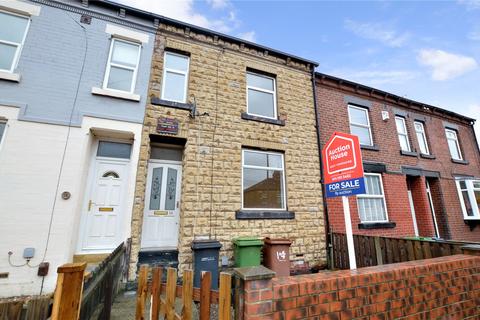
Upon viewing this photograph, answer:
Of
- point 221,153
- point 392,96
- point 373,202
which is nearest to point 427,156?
point 392,96

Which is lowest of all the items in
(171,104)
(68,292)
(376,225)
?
(68,292)

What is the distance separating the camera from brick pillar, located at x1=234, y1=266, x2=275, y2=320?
1.73 m

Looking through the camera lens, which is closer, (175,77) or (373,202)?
(175,77)

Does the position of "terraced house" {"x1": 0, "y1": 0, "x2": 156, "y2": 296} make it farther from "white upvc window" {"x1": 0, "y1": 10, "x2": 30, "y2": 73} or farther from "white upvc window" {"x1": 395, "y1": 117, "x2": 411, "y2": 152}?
"white upvc window" {"x1": 395, "y1": 117, "x2": 411, "y2": 152}

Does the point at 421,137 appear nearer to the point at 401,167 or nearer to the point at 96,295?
the point at 401,167

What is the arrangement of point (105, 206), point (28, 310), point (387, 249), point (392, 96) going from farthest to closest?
point (392, 96) → point (105, 206) → point (387, 249) → point (28, 310)

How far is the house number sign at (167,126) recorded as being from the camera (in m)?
5.61

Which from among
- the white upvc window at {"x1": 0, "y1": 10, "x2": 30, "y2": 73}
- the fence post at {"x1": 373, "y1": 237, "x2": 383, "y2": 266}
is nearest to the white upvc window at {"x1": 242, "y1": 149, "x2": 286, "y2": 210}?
the fence post at {"x1": 373, "y1": 237, "x2": 383, "y2": 266}

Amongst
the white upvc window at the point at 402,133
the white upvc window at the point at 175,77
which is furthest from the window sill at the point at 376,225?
the white upvc window at the point at 175,77

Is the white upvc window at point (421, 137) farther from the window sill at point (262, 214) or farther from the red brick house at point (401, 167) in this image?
the window sill at point (262, 214)

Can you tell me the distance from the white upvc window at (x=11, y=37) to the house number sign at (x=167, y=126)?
3446mm

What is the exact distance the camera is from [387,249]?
5.12m

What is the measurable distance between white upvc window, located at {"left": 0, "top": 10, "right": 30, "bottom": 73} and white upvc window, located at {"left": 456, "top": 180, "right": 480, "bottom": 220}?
16.9 m

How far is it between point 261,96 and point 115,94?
175 inches
